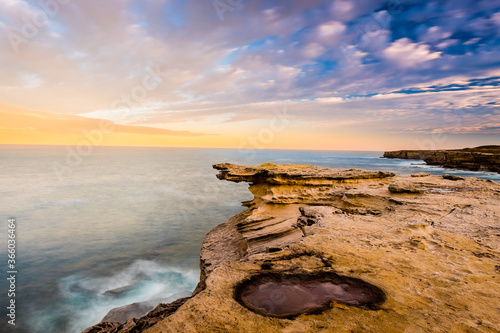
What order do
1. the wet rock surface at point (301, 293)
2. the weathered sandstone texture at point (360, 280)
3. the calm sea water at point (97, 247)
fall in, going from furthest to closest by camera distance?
the calm sea water at point (97, 247) → the wet rock surface at point (301, 293) → the weathered sandstone texture at point (360, 280)

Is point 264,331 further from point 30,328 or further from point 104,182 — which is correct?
point 104,182

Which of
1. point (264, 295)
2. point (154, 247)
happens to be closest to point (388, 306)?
point (264, 295)

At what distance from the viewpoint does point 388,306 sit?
360cm

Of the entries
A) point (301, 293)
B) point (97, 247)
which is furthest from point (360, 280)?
point (97, 247)

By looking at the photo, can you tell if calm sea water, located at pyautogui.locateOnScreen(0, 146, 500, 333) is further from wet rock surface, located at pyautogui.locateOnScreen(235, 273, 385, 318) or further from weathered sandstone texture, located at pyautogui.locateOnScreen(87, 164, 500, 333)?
wet rock surface, located at pyautogui.locateOnScreen(235, 273, 385, 318)

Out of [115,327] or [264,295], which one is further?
[115,327]

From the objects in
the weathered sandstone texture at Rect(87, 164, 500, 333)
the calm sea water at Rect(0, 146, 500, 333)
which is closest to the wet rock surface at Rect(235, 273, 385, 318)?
the weathered sandstone texture at Rect(87, 164, 500, 333)

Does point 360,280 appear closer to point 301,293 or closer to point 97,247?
point 301,293

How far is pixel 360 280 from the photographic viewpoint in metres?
4.33

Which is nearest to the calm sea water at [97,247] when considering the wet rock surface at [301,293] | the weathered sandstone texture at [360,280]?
the weathered sandstone texture at [360,280]

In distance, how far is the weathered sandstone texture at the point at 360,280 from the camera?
3303mm

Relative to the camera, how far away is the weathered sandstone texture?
3.30m

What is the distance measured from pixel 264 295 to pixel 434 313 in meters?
2.41

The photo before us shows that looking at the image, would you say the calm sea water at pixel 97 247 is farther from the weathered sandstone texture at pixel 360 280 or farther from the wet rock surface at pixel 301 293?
the wet rock surface at pixel 301 293
